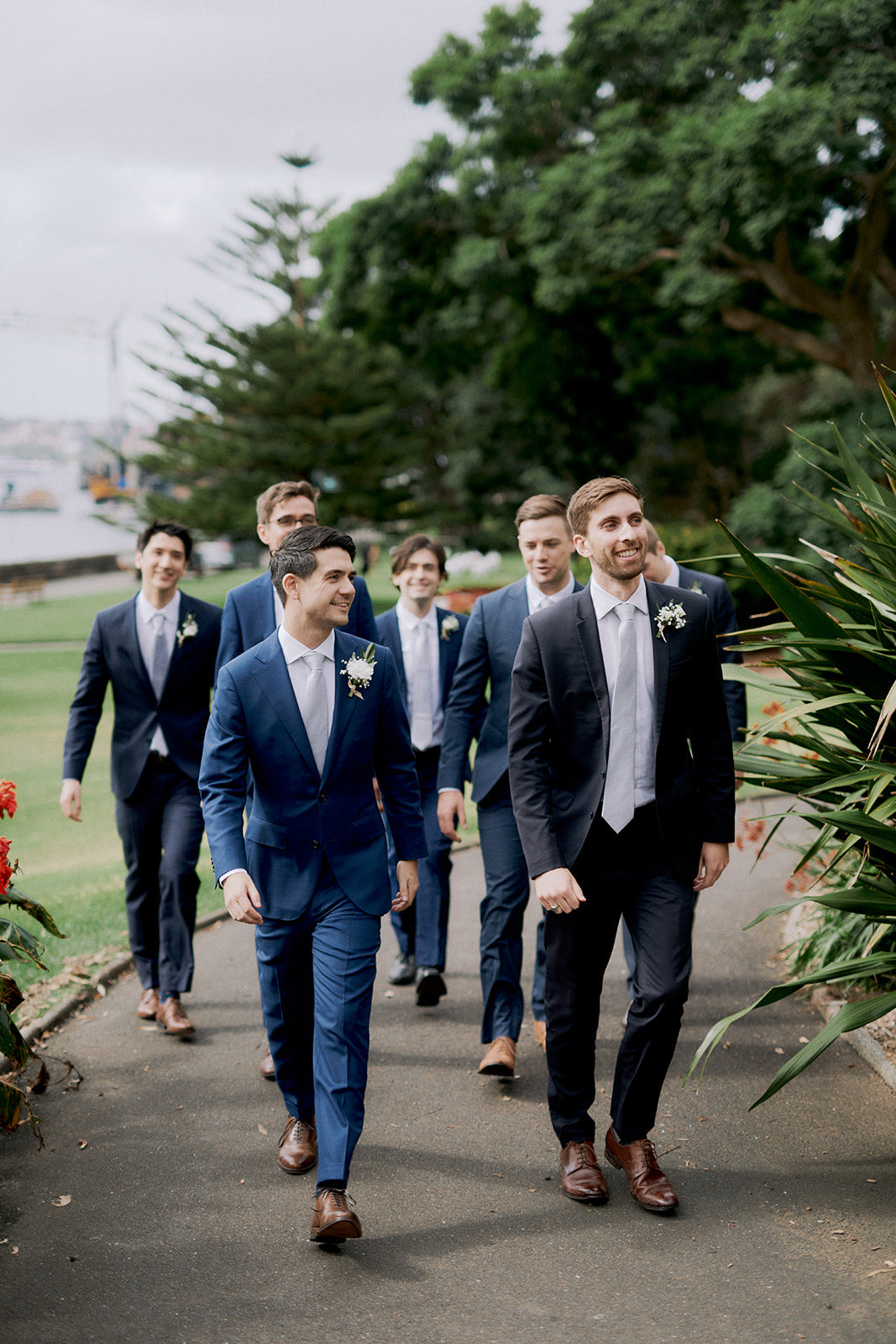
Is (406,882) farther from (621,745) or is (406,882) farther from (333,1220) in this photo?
(333,1220)

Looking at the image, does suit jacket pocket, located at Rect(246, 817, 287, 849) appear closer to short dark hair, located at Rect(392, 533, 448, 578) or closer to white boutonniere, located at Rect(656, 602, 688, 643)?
white boutonniere, located at Rect(656, 602, 688, 643)

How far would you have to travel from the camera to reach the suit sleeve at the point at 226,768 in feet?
13.1

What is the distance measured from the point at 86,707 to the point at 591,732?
3089 mm

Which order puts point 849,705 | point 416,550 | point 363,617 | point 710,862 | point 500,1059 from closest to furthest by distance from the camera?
1. point 710,862
2. point 849,705
3. point 500,1059
4. point 363,617
5. point 416,550

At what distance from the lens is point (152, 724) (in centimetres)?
593

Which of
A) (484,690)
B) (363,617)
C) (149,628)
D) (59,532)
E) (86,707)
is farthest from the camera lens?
(59,532)

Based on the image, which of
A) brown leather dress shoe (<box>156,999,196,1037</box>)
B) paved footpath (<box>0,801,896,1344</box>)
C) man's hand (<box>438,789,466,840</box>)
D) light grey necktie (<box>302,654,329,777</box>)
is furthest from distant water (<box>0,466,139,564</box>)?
light grey necktie (<box>302,654,329,777</box>)

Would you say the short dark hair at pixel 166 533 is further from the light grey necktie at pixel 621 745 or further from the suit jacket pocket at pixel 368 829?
the light grey necktie at pixel 621 745

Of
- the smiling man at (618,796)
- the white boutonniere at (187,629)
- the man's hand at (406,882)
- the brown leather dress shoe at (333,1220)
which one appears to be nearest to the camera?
the brown leather dress shoe at (333,1220)

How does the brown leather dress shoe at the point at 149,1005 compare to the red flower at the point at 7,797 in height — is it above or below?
below

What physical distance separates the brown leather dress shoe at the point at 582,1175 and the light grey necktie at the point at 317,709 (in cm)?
155

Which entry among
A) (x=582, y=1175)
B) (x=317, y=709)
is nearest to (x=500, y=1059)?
(x=582, y=1175)

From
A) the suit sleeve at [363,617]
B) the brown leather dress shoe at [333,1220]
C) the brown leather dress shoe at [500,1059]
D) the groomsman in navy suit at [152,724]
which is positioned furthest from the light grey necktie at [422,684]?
the brown leather dress shoe at [333,1220]

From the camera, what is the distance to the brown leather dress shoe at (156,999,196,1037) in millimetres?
5656
